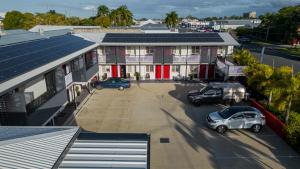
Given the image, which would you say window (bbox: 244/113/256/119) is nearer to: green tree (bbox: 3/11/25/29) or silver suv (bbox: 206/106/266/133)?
silver suv (bbox: 206/106/266/133)

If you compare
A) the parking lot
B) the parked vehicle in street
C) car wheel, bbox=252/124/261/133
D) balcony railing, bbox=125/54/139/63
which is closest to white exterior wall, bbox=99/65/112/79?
balcony railing, bbox=125/54/139/63

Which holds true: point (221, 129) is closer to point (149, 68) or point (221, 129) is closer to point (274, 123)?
point (274, 123)

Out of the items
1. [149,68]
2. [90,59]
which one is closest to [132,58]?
[149,68]

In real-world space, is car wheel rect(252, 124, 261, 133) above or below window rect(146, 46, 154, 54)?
below

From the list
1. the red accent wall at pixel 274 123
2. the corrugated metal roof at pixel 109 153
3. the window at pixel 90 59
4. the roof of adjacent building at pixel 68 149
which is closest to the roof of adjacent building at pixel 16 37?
the window at pixel 90 59

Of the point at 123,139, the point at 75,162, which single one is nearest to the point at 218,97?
the point at 123,139

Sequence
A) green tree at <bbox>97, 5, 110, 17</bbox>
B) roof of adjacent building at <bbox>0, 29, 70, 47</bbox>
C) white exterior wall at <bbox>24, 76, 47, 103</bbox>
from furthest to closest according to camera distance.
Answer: green tree at <bbox>97, 5, 110, 17</bbox>, roof of adjacent building at <bbox>0, 29, 70, 47</bbox>, white exterior wall at <bbox>24, 76, 47, 103</bbox>

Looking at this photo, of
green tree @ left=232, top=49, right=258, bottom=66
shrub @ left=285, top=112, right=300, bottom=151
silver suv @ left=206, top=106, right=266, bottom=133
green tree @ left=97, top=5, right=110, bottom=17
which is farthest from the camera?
green tree @ left=97, top=5, right=110, bottom=17

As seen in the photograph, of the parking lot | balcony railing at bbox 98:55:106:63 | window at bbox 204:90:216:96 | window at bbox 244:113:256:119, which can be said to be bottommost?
the parking lot

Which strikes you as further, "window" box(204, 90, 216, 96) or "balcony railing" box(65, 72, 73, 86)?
"window" box(204, 90, 216, 96)
